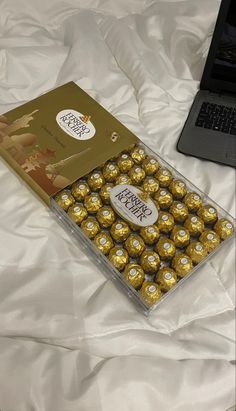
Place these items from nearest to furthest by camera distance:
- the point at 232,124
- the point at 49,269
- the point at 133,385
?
the point at 133,385 < the point at 49,269 < the point at 232,124

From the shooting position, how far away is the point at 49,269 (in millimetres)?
715

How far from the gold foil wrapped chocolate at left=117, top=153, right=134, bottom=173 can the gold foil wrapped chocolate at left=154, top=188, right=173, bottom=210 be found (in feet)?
0.28

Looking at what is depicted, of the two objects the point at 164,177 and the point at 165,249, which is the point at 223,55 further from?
the point at 165,249

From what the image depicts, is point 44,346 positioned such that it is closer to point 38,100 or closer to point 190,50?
point 38,100

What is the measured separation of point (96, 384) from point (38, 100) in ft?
1.94

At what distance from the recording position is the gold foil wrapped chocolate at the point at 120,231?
0.74 metres

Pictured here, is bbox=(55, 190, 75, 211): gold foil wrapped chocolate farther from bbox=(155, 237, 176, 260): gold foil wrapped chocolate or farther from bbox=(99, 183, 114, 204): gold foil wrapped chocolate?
bbox=(155, 237, 176, 260): gold foil wrapped chocolate

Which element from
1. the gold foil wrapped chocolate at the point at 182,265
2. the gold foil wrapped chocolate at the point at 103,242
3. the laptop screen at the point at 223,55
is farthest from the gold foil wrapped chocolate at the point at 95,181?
the laptop screen at the point at 223,55

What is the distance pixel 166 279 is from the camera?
2.24ft

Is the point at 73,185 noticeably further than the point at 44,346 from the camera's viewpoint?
Yes

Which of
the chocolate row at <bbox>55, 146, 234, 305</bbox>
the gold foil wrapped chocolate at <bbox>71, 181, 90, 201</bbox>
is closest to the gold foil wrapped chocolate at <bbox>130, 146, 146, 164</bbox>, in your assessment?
the chocolate row at <bbox>55, 146, 234, 305</bbox>

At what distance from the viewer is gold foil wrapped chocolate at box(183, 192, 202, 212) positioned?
30.5 inches

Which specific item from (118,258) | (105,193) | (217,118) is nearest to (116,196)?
(105,193)

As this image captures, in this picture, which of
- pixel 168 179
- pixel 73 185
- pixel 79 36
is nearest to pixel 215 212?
pixel 168 179
